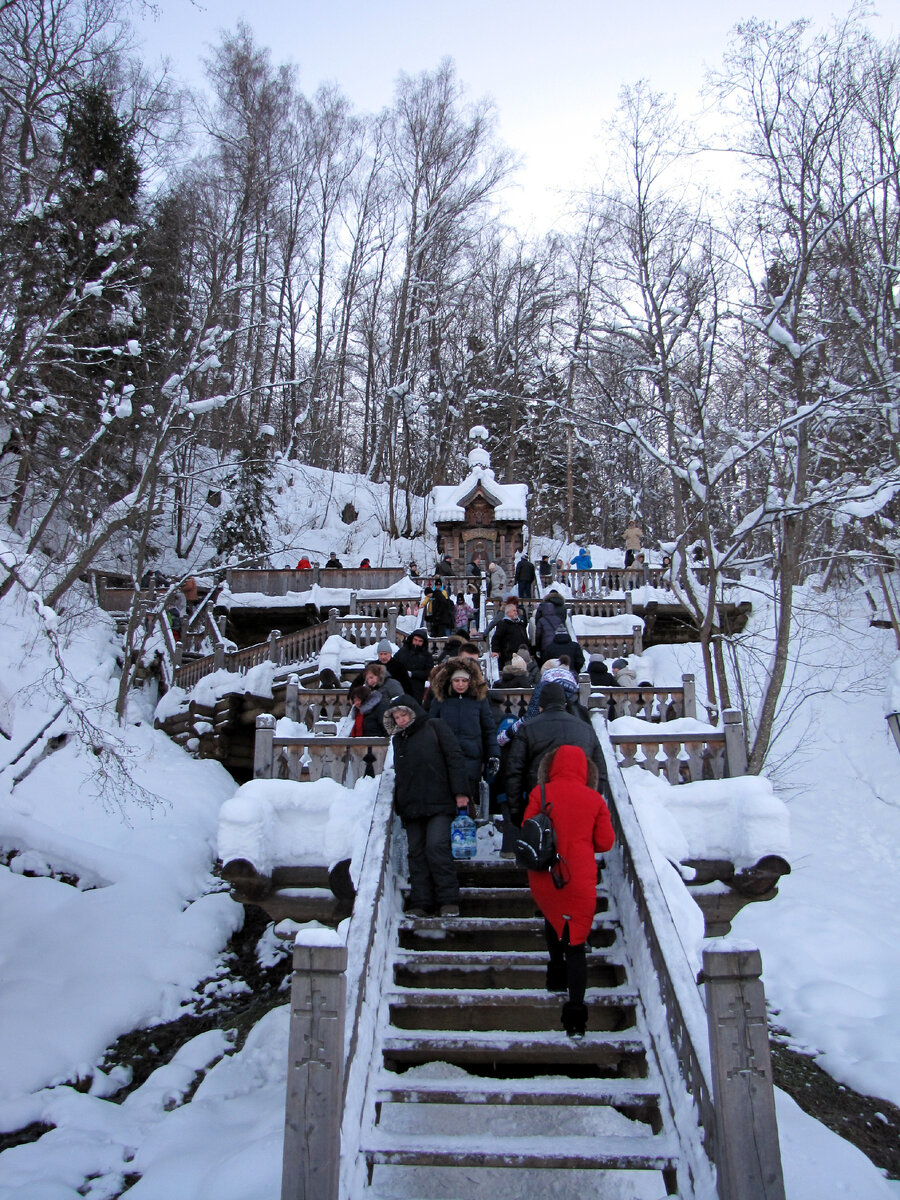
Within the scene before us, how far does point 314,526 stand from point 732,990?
34.9 m

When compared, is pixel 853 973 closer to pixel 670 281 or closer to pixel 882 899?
pixel 882 899

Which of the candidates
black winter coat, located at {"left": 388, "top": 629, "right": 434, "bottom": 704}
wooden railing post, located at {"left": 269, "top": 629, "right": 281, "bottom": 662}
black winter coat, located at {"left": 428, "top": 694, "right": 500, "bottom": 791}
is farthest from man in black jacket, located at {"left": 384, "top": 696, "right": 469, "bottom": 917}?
wooden railing post, located at {"left": 269, "top": 629, "right": 281, "bottom": 662}

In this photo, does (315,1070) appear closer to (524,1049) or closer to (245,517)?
(524,1049)

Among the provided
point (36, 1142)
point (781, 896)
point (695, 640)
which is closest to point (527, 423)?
point (695, 640)

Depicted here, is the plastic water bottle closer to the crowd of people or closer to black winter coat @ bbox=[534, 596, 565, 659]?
the crowd of people

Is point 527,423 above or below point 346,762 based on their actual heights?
above

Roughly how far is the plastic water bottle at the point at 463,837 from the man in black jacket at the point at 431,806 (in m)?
0.48

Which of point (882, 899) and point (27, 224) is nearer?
point (27, 224)

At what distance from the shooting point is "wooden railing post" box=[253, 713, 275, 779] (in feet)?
24.7

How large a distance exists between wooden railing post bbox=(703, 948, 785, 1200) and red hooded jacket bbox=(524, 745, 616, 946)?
1019 mm

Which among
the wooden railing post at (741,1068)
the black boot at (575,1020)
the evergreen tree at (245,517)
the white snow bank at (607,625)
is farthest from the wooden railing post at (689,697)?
the evergreen tree at (245,517)

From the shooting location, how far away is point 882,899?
13.1 meters

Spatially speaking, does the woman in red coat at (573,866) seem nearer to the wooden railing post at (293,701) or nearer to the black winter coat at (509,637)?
the black winter coat at (509,637)

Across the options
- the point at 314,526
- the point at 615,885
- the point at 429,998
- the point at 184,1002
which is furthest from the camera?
the point at 314,526
